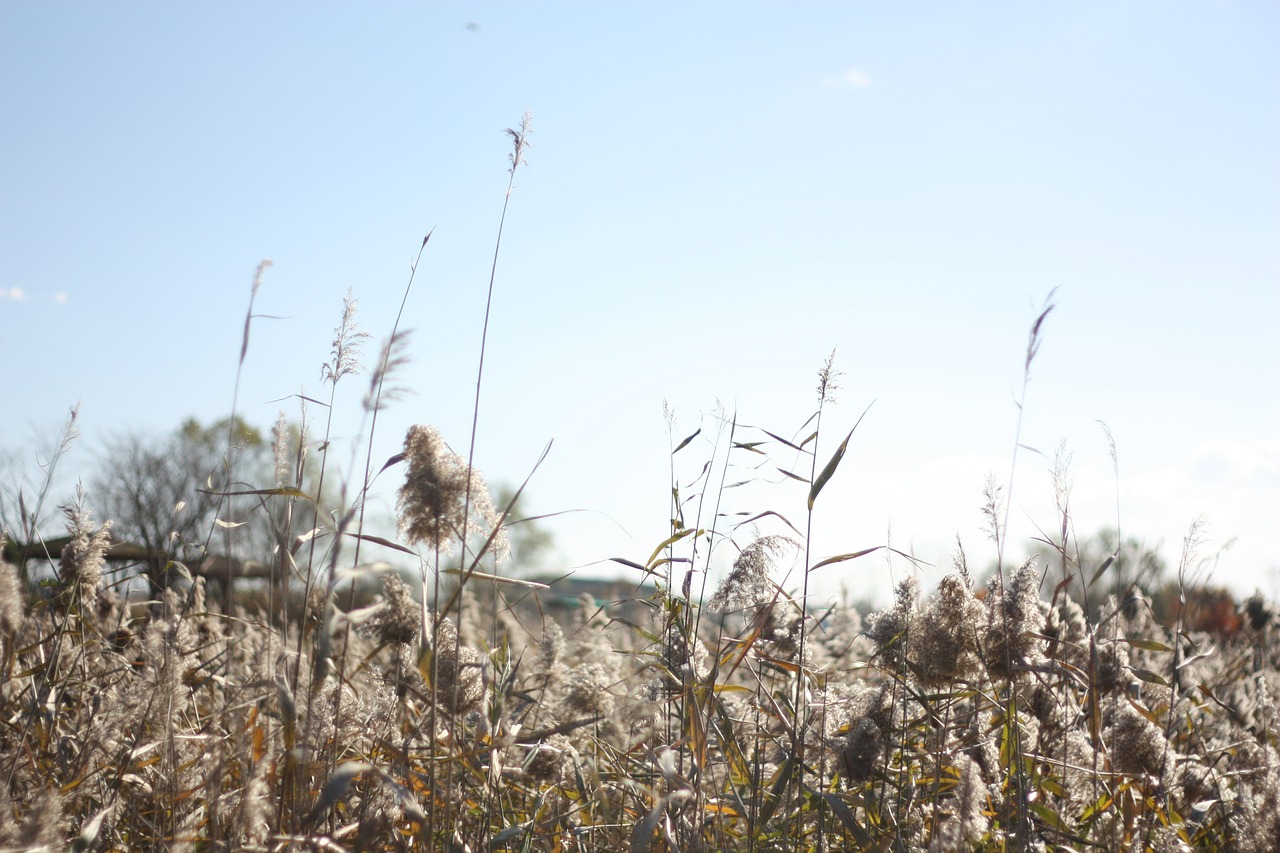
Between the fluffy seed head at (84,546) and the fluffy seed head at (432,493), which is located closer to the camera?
the fluffy seed head at (432,493)

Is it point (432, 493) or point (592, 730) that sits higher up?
point (432, 493)

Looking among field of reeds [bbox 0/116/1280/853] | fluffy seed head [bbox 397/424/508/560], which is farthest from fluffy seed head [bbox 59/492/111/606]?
fluffy seed head [bbox 397/424/508/560]

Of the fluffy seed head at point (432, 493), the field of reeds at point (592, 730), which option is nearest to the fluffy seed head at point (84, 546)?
the field of reeds at point (592, 730)

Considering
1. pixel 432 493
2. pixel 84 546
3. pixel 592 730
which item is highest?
pixel 432 493

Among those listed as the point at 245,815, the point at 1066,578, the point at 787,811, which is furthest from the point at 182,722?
the point at 1066,578

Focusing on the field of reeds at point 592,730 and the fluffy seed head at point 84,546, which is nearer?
the field of reeds at point 592,730

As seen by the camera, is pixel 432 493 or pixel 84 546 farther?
pixel 84 546

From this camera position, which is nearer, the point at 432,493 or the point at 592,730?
the point at 432,493

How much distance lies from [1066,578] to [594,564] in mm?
1468

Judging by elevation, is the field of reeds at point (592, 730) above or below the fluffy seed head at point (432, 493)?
below

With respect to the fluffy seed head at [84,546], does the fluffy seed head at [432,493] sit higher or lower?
higher

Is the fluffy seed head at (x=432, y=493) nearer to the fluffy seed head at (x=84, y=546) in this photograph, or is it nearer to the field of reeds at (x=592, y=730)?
the field of reeds at (x=592, y=730)

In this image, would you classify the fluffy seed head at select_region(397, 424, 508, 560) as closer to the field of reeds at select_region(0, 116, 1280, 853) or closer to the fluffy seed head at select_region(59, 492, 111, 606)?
the field of reeds at select_region(0, 116, 1280, 853)

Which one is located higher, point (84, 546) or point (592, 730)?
point (84, 546)
